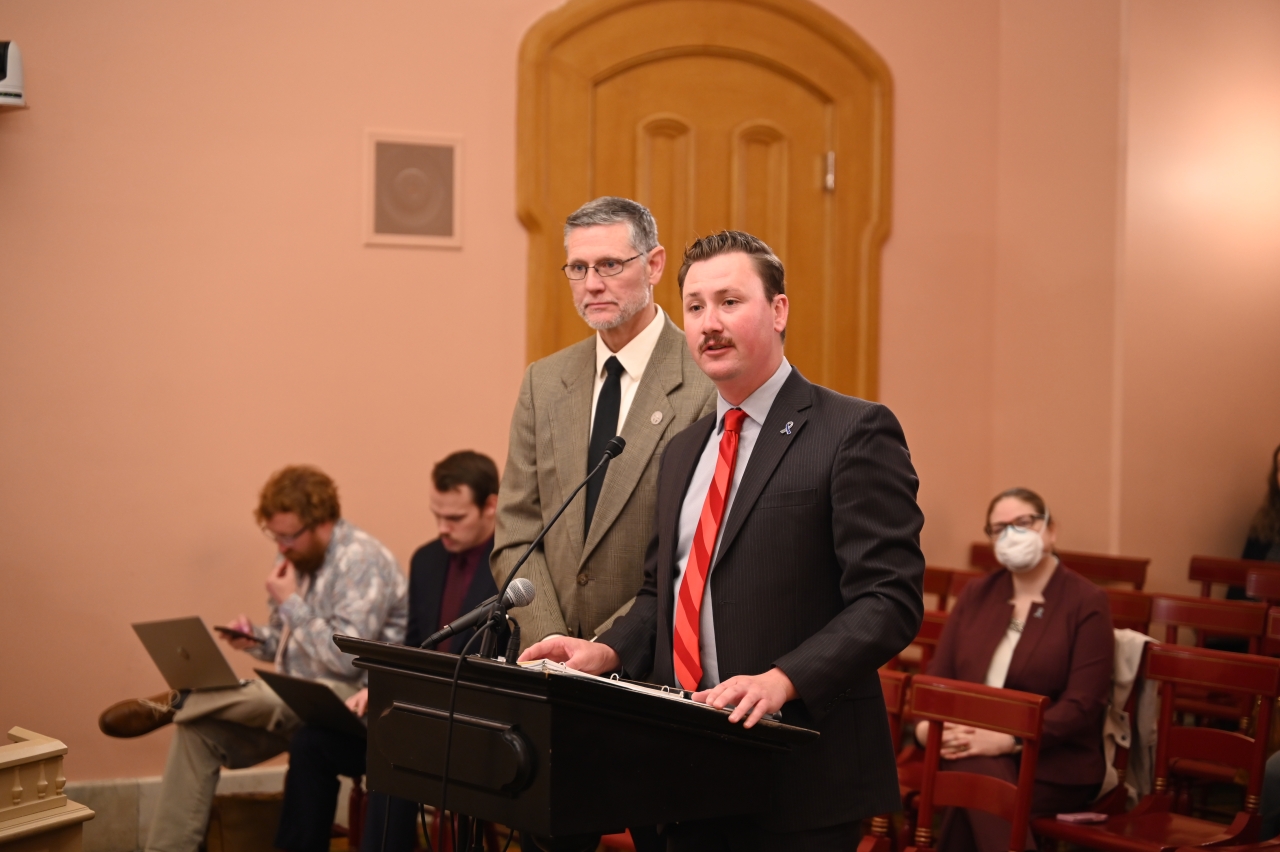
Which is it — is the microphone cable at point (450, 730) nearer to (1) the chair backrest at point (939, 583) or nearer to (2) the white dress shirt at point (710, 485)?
(2) the white dress shirt at point (710, 485)

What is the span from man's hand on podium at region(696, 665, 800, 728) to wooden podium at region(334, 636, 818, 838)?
0.02 metres

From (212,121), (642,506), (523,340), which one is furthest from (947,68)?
(642,506)

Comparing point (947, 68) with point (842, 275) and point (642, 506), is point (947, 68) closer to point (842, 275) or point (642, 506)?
point (842, 275)

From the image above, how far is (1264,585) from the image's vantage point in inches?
187

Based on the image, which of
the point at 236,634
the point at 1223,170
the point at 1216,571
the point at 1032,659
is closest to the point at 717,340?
the point at 1032,659

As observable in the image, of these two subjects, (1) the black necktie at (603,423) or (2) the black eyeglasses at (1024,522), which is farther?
(2) the black eyeglasses at (1024,522)

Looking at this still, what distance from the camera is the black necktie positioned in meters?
2.48

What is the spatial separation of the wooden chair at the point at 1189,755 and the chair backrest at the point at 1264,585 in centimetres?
151

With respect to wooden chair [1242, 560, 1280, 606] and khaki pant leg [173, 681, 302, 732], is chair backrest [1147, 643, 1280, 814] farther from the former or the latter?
khaki pant leg [173, 681, 302, 732]

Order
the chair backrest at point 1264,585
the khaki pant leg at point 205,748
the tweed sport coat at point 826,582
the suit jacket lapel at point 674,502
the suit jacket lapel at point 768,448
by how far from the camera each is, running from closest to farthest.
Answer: the tweed sport coat at point 826,582 < the suit jacket lapel at point 768,448 < the suit jacket lapel at point 674,502 < the khaki pant leg at point 205,748 < the chair backrest at point 1264,585

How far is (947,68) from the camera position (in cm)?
577

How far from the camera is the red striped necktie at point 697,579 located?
192 cm

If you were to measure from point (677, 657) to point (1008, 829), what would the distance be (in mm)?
1698

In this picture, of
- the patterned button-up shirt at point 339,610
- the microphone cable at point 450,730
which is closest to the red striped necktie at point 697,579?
the microphone cable at point 450,730
